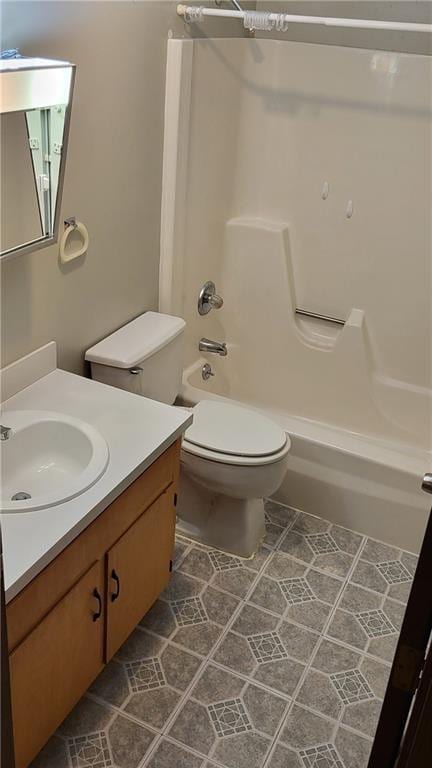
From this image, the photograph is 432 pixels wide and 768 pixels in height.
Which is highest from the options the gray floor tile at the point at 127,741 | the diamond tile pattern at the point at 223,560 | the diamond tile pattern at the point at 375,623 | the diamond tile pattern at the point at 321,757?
the diamond tile pattern at the point at 223,560

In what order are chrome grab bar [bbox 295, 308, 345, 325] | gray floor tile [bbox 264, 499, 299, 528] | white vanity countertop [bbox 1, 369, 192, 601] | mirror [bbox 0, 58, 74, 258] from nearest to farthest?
white vanity countertop [bbox 1, 369, 192, 601]
mirror [bbox 0, 58, 74, 258]
gray floor tile [bbox 264, 499, 299, 528]
chrome grab bar [bbox 295, 308, 345, 325]

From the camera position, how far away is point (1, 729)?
95cm

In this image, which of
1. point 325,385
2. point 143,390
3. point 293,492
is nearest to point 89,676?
point 143,390

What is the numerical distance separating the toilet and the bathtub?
0.21 metres

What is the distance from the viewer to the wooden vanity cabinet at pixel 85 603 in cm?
148

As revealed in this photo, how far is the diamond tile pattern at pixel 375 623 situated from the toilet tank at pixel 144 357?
0.93 meters

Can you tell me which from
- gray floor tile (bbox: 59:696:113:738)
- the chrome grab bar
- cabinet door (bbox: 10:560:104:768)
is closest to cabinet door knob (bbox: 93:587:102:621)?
cabinet door (bbox: 10:560:104:768)

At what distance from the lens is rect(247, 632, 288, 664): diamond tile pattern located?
2.11 metres

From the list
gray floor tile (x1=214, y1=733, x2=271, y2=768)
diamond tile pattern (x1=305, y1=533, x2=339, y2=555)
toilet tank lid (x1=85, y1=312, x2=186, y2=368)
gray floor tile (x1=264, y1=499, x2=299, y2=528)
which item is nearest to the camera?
gray floor tile (x1=214, y1=733, x2=271, y2=768)

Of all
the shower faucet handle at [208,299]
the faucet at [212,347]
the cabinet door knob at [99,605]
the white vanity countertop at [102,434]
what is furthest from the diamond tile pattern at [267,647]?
the shower faucet handle at [208,299]

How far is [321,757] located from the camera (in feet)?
6.07

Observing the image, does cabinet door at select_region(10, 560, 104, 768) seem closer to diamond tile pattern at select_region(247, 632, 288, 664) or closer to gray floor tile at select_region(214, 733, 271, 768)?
gray floor tile at select_region(214, 733, 271, 768)

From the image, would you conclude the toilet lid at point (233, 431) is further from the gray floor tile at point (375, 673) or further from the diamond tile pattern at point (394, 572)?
the gray floor tile at point (375, 673)

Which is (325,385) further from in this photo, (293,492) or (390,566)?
(390,566)
